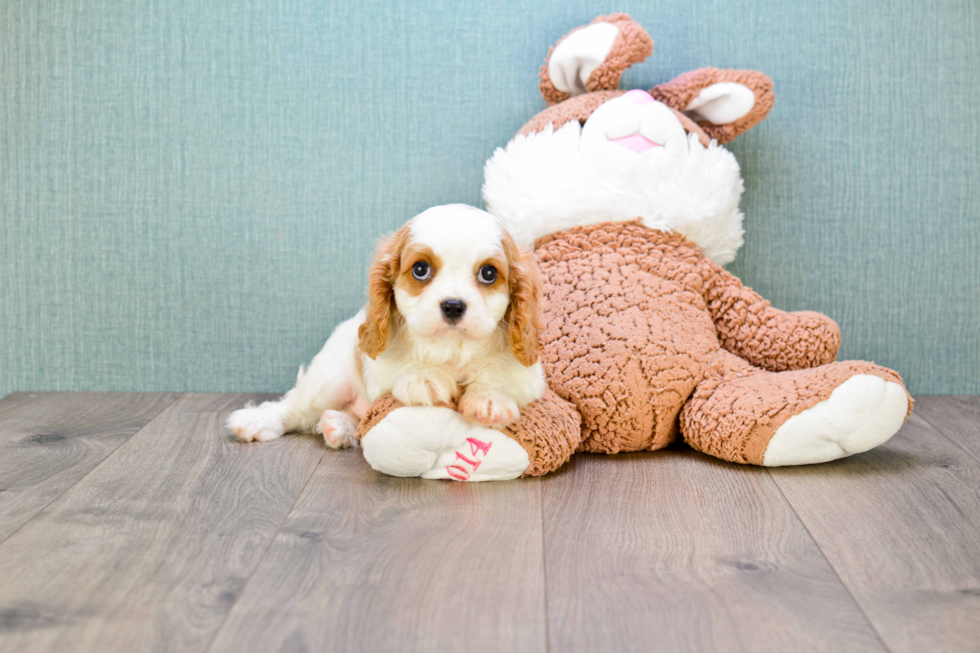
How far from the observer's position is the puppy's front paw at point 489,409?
4.55ft

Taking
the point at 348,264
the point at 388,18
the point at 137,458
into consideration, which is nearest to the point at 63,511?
the point at 137,458

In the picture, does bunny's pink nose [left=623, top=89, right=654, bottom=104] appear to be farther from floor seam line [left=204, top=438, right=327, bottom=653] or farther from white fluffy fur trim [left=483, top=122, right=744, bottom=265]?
floor seam line [left=204, top=438, right=327, bottom=653]

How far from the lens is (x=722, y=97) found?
6.08ft

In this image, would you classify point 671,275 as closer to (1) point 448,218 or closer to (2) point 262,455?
(1) point 448,218

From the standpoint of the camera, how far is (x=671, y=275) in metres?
1.74

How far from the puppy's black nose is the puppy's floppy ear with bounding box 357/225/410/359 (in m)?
0.14

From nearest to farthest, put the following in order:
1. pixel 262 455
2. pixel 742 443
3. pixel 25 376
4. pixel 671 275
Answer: pixel 742 443 → pixel 262 455 → pixel 671 275 → pixel 25 376

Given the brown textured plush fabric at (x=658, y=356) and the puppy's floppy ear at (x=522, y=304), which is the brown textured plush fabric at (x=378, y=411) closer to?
the brown textured plush fabric at (x=658, y=356)

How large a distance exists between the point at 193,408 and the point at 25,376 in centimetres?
56

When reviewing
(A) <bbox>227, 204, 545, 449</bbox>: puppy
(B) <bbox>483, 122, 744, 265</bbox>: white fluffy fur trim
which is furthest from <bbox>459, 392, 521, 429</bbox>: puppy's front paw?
(B) <bbox>483, 122, 744, 265</bbox>: white fluffy fur trim

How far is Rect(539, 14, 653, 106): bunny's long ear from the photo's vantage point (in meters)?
1.79

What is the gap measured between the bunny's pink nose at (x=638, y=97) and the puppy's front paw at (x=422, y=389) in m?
0.82

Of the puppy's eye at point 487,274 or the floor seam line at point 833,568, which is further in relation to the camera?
the puppy's eye at point 487,274

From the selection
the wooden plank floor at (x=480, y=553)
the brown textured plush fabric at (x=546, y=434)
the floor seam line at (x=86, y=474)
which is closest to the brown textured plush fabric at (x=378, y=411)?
the wooden plank floor at (x=480, y=553)
